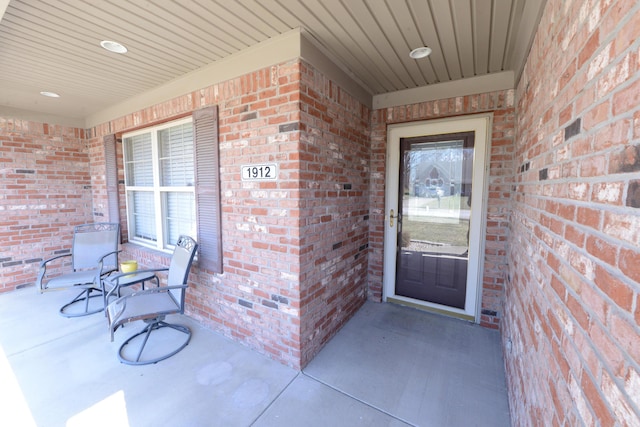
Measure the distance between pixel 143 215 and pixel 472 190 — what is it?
428 cm

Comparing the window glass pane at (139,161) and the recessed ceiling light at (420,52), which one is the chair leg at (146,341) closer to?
the window glass pane at (139,161)

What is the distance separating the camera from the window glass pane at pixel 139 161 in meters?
3.51

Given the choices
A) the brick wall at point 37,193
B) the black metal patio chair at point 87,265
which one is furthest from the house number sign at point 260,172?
the brick wall at point 37,193

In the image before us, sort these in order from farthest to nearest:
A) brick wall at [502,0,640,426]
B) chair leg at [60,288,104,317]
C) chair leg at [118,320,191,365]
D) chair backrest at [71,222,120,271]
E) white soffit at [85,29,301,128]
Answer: chair backrest at [71,222,120,271], chair leg at [60,288,104,317], chair leg at [118,320,191,365], white soffit at [85,29,301,128], brick wall at [502,0,640,426]

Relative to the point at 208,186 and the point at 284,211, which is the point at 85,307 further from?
the point at 284,211

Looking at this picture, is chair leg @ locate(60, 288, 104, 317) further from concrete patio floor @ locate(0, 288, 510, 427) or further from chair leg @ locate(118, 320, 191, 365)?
chair leg @ locate(118, 320, 191, 365)

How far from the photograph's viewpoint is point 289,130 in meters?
2.02

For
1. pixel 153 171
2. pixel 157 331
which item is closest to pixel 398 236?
pixel 157 331

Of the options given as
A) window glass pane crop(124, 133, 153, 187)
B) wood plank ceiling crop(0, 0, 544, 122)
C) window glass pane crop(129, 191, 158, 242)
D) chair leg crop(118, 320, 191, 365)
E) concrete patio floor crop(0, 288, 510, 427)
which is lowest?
concrete patio floor crop(0, 288, 510, 427)

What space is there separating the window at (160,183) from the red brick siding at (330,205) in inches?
61.2

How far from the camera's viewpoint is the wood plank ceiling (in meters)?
1.66

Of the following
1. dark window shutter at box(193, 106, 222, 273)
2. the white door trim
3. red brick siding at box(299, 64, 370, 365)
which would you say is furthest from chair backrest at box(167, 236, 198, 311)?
the white door trim

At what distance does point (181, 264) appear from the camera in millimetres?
2611

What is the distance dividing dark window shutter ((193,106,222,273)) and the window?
377 millimetres
